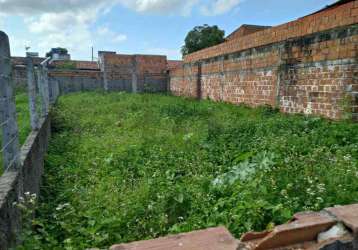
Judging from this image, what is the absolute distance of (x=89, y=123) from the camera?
23.4ft

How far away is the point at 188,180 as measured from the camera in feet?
10.4

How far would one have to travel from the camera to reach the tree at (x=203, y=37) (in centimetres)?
2277

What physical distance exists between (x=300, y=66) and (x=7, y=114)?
20.0 ft

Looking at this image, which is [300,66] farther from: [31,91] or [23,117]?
[23,117]

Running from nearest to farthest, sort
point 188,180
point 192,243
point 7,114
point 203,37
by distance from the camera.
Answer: point 192,243, point 7,114, point 188,180, point 203,37

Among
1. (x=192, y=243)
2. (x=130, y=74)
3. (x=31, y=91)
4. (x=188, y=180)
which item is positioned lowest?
(x=188, y=180)

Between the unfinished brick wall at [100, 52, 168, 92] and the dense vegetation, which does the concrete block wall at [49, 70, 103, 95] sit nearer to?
the unfinished brick wall at [100, 52, 168, 92]

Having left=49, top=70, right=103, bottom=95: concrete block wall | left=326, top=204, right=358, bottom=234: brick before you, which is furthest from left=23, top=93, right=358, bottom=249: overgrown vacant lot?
left=49, top=70, right=103, bottom=95: concrete block wall

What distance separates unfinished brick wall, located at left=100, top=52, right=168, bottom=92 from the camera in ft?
61.2

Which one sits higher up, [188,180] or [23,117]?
[23,117]

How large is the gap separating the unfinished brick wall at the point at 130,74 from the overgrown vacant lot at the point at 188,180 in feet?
43.4

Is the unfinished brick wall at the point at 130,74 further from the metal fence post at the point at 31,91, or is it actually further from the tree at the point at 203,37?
the metal fence post at the point at 31,91

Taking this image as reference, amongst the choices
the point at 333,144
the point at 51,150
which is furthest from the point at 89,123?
the point at 333,144

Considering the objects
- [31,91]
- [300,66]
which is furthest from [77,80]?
[300,66]
